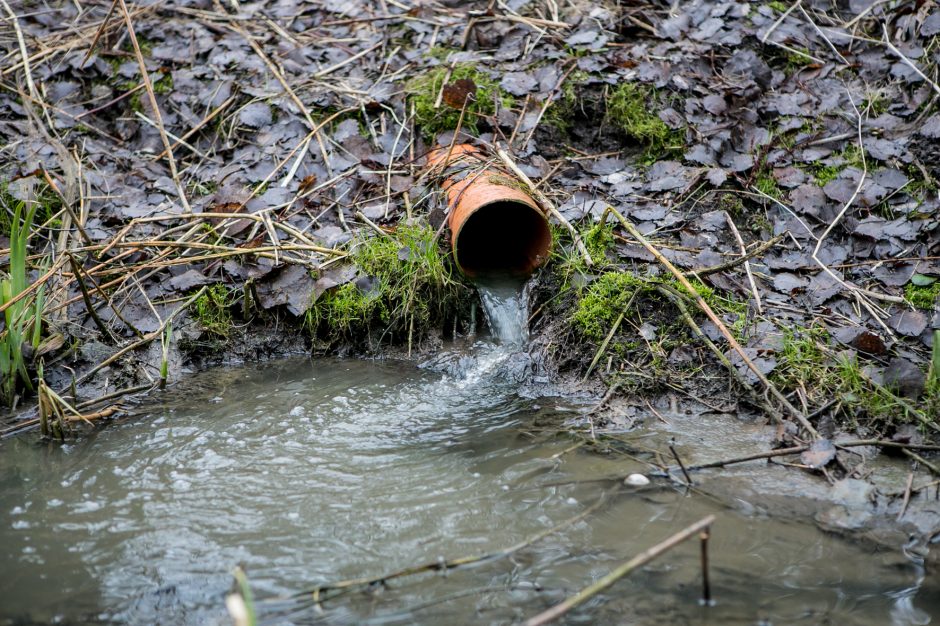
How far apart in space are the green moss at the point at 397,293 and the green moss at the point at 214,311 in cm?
43

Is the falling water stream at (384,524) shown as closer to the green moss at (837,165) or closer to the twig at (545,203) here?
the twig at (545,203)

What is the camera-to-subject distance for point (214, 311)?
13.1 ft

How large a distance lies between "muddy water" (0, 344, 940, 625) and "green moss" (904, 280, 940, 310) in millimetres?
1585

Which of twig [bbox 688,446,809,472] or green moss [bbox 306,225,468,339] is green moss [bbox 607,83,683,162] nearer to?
green moss [bbox 306,225,468,339]

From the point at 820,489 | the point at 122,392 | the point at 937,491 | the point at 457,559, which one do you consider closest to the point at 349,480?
the point at 457,559

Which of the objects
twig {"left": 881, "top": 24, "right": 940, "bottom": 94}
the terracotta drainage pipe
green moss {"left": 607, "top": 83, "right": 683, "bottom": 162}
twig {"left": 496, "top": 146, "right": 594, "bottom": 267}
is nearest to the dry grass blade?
twig {"left": 496, "top": 146, "right": 594, "bottom": 267}

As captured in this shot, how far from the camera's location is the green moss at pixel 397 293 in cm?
394

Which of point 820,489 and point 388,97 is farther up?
point 388,97

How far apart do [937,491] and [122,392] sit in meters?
3.29

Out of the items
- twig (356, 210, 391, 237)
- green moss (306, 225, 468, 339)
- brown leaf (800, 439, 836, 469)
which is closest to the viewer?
brown leaf (800, 439, 836, 469)

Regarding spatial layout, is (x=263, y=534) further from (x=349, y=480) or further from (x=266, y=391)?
(x=266, y=391)

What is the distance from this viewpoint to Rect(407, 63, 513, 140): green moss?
4754mm

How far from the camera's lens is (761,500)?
2.69m

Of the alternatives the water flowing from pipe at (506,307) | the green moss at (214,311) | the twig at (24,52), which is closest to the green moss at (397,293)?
the water flowing from pipe at (506,307)
